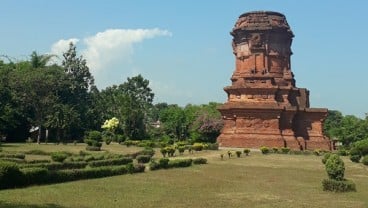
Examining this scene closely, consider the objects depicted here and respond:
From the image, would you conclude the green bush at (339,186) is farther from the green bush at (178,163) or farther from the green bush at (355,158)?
the green bush at (355,158)

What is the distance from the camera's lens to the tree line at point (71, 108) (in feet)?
163

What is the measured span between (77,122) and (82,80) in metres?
11.6

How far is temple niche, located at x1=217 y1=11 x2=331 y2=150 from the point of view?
44750mm

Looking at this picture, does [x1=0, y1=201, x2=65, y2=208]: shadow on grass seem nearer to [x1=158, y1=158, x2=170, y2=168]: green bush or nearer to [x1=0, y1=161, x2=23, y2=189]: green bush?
[x1=0, y1=161, x2=23, y2=189]: green bush

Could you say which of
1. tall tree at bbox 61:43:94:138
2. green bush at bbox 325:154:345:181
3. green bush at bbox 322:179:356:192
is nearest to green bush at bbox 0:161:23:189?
green bush at bbox 322:179:356:192

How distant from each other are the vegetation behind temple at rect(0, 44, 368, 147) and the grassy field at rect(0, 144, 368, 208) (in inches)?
1180

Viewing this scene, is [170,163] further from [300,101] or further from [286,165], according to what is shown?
[300,101]

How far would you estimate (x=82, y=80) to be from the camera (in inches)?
2630

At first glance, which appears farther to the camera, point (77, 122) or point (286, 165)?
point (77, 122)

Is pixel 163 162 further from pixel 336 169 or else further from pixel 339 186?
pixel 339 186

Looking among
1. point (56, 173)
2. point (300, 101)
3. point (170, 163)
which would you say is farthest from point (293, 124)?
point (56, 173)

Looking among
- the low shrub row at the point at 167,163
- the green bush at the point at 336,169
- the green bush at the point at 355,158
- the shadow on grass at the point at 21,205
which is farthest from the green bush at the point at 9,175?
the green bush at the point at 355,158

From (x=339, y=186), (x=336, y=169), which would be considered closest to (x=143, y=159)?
(x=336, y=169)

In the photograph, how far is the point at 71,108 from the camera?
5578cm
